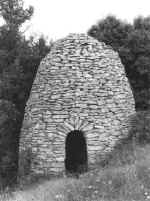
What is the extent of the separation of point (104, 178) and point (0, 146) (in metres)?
5.50

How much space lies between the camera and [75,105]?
8961 mm

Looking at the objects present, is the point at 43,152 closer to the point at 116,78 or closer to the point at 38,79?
the point at 38,79

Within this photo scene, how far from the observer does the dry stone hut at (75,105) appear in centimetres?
888

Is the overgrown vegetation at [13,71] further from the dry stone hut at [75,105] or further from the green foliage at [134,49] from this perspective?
the green foliage at [134,49]

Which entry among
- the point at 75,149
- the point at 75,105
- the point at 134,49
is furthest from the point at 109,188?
the point at 134,49

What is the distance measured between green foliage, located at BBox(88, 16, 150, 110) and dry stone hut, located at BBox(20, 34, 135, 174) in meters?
2.29

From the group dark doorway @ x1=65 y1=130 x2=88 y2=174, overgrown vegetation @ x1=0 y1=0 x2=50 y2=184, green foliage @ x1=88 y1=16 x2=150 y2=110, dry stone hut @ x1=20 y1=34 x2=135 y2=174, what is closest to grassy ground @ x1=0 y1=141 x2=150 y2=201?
dry stone hut @ x1=20 y1=34 x2=135 y2=174

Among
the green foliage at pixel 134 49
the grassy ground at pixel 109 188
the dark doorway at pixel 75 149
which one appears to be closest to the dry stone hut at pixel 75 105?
the grassy ground at pixel 109 188

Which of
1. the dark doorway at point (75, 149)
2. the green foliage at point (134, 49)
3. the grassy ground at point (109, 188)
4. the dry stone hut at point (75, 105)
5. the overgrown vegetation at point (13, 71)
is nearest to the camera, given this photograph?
the grassy ground at point (109, 188)

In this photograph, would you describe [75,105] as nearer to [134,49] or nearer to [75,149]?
[75,149]

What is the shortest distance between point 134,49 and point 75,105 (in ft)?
14.6

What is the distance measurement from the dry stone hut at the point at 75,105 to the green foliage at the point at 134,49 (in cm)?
229

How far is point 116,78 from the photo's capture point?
9633mm

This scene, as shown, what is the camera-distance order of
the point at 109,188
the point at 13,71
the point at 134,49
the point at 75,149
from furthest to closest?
the point at 134,49 → the point at 75,149 → the point at 13,71 → the point at 109,188
